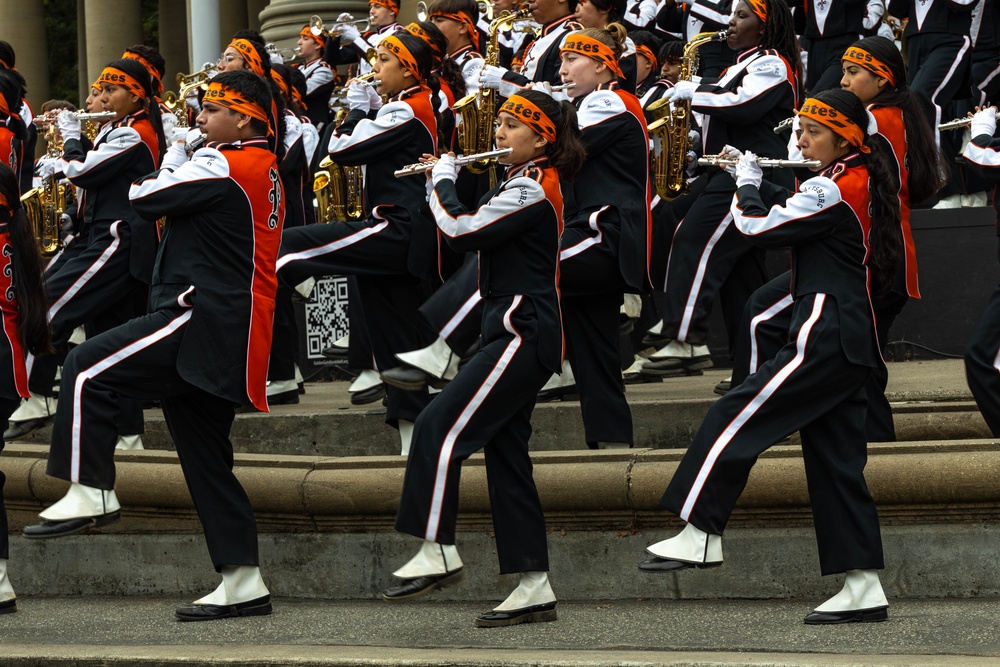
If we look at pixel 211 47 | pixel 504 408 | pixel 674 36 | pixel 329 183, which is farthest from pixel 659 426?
pixel 211 47

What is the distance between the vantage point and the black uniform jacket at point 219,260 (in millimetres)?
6977

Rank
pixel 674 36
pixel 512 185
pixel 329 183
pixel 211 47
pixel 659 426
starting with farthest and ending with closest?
pixel 211 47
pixel 674 36
pixel 329 183
pixel 659 426
pixel 512 185

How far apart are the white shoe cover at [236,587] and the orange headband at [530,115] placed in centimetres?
219

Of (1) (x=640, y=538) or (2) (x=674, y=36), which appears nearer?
(1) (x=640, y=538)

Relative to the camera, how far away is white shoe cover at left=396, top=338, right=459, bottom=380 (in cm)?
806

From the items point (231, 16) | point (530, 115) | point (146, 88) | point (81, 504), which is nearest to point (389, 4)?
point (146, 88)

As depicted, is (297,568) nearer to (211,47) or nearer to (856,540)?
(856,540)

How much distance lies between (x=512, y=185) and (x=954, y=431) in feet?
8.31

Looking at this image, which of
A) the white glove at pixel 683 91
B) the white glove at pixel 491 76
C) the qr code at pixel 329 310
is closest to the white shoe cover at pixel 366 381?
the white glove at pixel 491 76

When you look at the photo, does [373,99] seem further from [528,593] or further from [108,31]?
[108,31]

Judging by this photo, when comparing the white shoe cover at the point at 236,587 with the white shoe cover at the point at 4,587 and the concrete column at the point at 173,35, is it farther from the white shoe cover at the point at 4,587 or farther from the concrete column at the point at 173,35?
the concrete column at the point at 173,35

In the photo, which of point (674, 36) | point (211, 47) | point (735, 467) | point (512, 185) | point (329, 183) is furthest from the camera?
point (211, 47)

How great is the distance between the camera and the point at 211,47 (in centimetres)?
2244

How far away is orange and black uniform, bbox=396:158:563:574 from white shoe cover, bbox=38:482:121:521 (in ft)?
4.37
